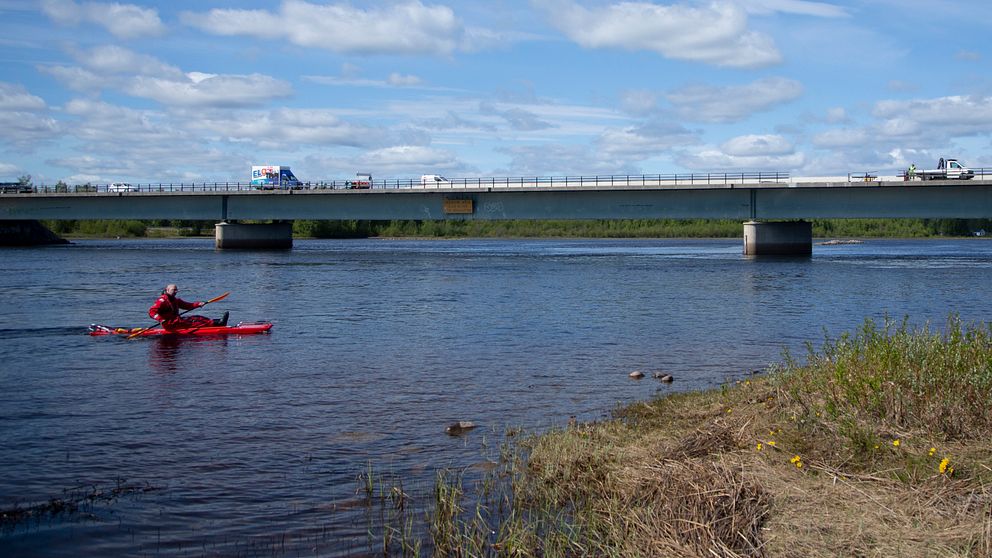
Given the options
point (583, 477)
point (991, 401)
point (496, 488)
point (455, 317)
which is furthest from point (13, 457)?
point (455, 317)

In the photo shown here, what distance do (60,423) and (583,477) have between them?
9304mm

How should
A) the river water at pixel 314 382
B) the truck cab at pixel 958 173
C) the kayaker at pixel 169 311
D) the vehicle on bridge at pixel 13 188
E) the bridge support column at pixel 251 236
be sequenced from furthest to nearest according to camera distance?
the vehicle on bridge at pixel 13 188 → the bridge support column at pixel 251 236 → the truck cab at pixel 958 173 → the kayaker at pixel 169 311 → the river water at pixel 314 382

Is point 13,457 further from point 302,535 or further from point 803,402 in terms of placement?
point 803,402

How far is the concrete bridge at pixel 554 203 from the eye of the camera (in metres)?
71.6

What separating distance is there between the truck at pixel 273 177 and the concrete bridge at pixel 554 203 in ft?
12.2

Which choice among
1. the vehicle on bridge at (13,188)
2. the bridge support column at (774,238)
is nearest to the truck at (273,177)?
the vehicle on bridge at (13,188)

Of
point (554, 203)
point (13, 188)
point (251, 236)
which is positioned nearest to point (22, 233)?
point (13, 188)

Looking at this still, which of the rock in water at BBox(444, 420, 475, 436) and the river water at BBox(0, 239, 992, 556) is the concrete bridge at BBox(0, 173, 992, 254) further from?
the rock in water at BBox(444, 420, 475, 436)

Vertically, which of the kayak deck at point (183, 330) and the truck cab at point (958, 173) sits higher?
the truck cab at point (958, 173)

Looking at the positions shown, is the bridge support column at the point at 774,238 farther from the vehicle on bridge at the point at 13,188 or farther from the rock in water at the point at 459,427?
the vehicle on bridge at the point at 13,188

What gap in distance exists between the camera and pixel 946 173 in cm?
7144

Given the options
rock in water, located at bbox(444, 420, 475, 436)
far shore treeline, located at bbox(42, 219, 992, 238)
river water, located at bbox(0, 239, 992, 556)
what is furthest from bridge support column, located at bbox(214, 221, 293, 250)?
rock in water, located at bbox(444, 420, 475, 436)

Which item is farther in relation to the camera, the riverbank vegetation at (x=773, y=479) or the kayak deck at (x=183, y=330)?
the kayak deck at (x=183, y=330)

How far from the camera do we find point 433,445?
46.7 feet
